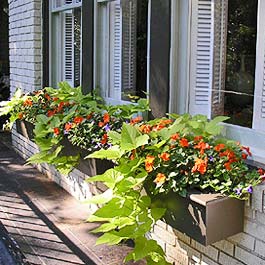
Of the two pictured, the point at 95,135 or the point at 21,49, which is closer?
the point at 95,135

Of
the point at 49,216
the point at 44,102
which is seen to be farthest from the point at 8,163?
the point at 49,216

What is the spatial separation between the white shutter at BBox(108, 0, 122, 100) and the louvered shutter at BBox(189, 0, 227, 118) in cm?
104

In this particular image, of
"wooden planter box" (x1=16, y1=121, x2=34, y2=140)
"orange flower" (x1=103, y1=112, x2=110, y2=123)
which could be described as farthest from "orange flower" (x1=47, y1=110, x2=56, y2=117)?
"orange flower" (x1=103, y1=112, x2=110, y2=123)

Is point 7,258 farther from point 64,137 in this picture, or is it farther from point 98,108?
point 98,108

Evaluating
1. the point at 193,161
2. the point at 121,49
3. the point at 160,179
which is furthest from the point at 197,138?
the point at 121,49

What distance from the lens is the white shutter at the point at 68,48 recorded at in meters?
4.70

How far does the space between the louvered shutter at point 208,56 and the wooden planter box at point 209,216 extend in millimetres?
781

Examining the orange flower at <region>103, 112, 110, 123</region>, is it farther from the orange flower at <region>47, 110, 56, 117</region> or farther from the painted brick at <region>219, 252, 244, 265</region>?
the painted brick at <region>219, 252, 244, 265</region>

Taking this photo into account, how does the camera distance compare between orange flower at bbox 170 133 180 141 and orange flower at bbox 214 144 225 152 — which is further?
orange flower at bbox 170 133 180 141

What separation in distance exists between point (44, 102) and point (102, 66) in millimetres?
783

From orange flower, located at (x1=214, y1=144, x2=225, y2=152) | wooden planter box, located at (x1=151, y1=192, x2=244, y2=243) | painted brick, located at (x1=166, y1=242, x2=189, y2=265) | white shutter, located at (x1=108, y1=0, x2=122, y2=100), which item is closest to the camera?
wooden planter box, located at (x1=151, y1=192, x2=244, y2=243)

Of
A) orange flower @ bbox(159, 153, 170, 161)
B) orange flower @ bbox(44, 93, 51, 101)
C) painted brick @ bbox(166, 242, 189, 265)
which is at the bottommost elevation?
painted brick @ bbox(166, 242, 189, 265)

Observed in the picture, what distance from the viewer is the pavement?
3.00 m

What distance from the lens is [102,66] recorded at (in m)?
4.00
